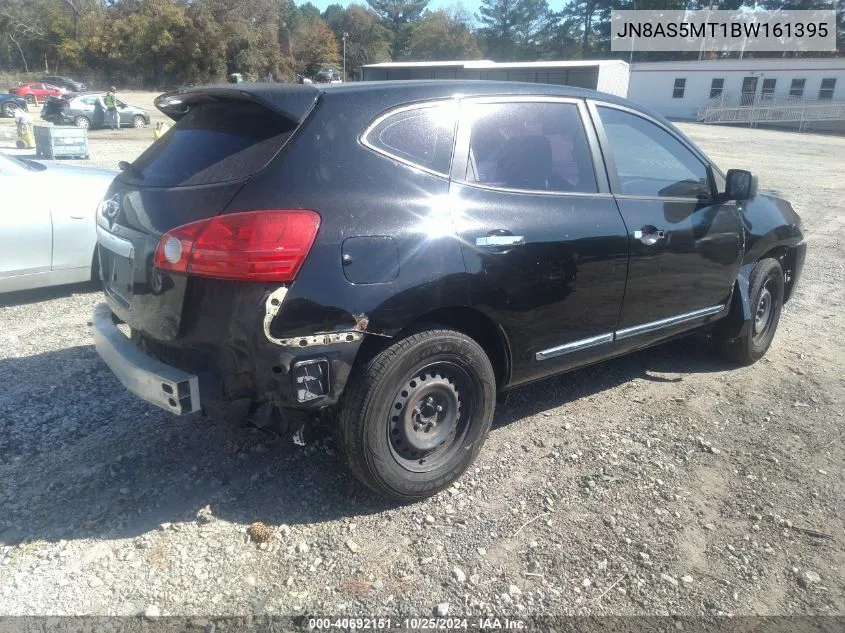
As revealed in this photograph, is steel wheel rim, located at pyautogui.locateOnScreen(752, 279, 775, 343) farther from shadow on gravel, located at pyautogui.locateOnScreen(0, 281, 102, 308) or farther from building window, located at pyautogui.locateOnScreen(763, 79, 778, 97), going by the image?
building window, located at pyautogui.locateOnScreen(763, 79, 778, 97)

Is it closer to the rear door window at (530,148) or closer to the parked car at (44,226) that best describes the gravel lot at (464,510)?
the parked car at (44,226)

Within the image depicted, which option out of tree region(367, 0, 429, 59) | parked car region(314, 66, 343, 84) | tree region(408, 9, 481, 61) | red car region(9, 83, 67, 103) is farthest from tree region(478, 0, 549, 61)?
red car region(9, 83, 67, 103)

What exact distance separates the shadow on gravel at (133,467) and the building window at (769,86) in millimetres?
46724

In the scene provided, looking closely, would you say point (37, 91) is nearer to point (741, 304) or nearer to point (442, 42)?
point (741, 304)

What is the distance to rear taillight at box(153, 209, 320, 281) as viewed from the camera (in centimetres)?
258

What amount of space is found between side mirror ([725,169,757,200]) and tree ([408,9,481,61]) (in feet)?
267

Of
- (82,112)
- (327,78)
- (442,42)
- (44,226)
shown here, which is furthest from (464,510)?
(442,42)

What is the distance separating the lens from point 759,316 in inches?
200

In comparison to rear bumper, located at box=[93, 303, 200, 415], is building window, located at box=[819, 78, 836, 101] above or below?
above

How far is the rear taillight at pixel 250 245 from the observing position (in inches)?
102

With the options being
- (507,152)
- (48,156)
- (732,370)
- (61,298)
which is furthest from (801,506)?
(48,156)

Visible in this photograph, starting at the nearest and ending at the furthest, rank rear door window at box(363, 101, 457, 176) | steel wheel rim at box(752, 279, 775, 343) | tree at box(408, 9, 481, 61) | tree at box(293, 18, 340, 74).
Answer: rear door window at box(363, 101, 457, 176), steel wheel rim at box(752, 279, 775, 343), tree at box(293, 18, 340, 74), tree at box(408, 9, 481, 61)

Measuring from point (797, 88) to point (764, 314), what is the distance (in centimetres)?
4556

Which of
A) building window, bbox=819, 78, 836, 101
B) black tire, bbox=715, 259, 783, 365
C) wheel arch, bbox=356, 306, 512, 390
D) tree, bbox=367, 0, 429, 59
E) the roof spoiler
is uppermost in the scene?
tree, bbox=367, 0, 429, 59
